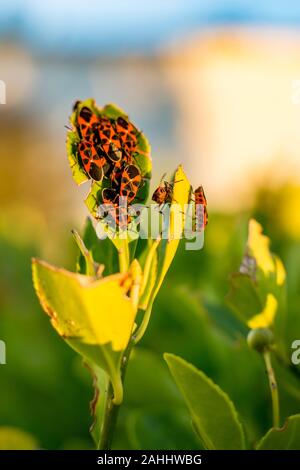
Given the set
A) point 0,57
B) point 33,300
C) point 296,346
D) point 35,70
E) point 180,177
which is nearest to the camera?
point 180,177

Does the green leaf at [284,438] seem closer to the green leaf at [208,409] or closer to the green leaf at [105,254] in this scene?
the green leaf at [208,409]

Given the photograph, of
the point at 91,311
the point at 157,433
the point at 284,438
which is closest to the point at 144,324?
the point at 91,311

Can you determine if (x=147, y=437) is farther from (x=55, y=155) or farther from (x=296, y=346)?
(x=55, y=155)

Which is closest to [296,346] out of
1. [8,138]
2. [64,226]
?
[64,226]

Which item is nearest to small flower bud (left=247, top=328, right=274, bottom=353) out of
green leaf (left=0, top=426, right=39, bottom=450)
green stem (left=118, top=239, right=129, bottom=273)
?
green stem (left=118, top=239, right=129, bottom=273)

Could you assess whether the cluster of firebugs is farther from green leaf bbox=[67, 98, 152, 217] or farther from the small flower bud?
the small flower bud
